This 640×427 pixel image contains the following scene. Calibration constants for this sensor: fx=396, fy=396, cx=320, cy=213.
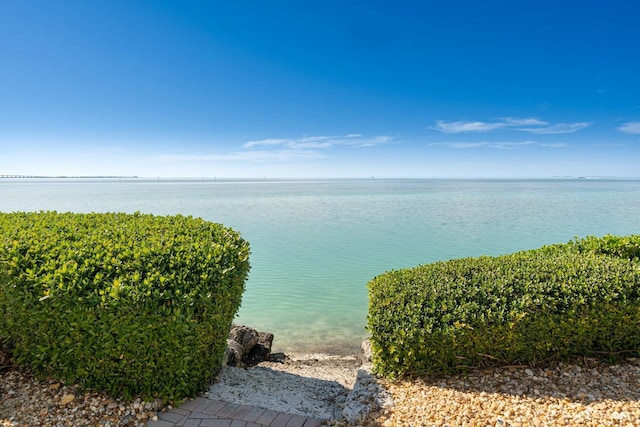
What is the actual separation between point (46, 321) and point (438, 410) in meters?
3.61

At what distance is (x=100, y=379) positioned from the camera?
359 cm

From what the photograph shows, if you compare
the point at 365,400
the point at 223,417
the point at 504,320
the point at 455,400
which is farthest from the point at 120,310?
the point at 504,320

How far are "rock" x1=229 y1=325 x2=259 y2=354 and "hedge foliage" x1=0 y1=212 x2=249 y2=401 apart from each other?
2108 mm

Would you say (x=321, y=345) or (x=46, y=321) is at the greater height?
(x=46, y=321)

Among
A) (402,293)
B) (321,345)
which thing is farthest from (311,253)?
(402,293)

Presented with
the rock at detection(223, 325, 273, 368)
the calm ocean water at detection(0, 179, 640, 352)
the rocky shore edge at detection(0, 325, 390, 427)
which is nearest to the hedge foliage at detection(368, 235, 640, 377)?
the rocky shore edge at detection(0, 325, 390, 427)

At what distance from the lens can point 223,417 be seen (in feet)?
11.3

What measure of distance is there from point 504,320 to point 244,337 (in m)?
4.01

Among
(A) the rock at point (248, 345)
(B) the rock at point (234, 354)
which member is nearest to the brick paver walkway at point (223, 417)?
(B) the rock at point (234, 354)

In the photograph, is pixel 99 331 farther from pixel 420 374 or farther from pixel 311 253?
pixel 311 253

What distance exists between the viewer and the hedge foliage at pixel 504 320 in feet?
13.1

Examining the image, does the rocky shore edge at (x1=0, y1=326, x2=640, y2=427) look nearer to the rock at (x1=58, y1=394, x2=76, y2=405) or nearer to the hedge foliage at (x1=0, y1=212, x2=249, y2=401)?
the rock at (x1=58, y1=394, x2=76, y2=405)

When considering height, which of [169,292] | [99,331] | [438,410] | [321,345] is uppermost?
[169,292]

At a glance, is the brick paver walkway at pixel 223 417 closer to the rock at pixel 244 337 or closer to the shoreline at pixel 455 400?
the shoreline at pixel 455 400
